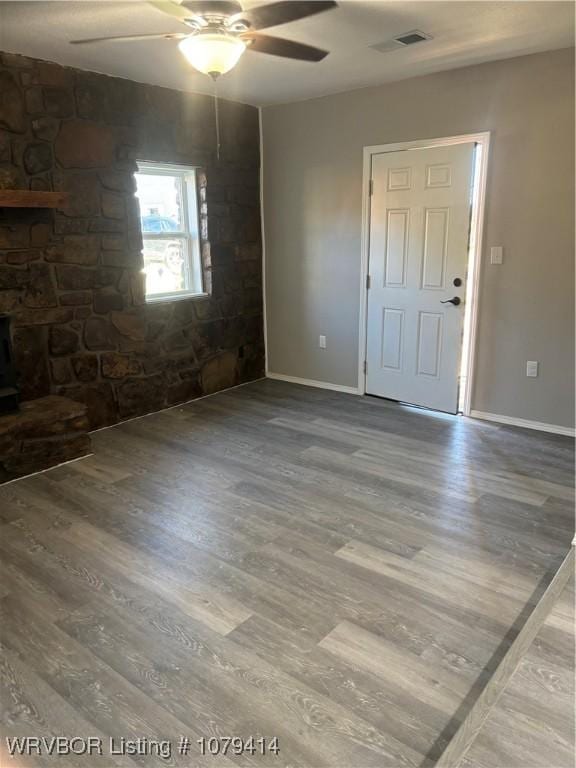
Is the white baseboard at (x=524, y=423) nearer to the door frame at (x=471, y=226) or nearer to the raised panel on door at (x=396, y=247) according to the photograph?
the door frame at (x=471, y=226)

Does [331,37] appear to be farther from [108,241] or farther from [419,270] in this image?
[108,241]

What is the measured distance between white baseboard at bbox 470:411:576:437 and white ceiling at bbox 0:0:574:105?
248 centimetres

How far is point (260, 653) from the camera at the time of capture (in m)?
2.02

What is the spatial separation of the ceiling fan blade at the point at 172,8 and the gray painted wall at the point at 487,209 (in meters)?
2.31

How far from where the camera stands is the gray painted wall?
12.3ft

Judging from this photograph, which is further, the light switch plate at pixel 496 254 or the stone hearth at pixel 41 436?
the light switch plate at pixel 496 254

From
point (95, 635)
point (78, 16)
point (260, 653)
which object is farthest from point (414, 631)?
point (78, 16)

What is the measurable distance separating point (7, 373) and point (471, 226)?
11.0 ft

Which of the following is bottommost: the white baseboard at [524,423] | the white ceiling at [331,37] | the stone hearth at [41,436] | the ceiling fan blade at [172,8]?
the white baseboard at [524,423]

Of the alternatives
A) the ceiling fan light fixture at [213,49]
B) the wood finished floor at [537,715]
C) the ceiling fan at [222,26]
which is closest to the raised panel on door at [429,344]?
the ceiling fan at [222,26]

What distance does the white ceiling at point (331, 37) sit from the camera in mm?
2768

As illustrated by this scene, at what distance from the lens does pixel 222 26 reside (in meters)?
2.45

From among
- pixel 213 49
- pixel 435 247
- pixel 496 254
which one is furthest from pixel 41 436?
pixel 496 254

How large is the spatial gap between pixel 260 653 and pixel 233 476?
149cm
